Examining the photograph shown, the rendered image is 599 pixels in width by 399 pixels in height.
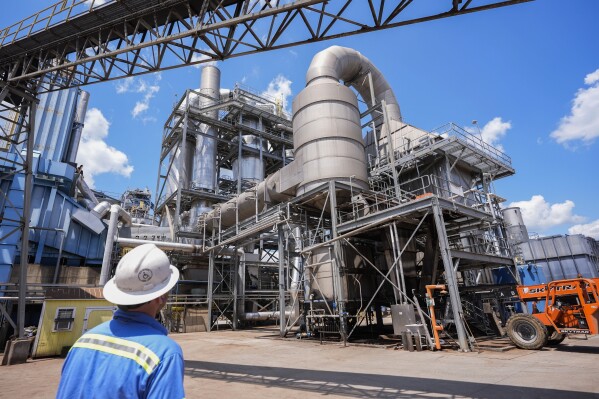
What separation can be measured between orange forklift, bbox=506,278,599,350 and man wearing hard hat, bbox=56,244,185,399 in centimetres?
1036

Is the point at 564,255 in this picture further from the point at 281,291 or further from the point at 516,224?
the point at 281,291

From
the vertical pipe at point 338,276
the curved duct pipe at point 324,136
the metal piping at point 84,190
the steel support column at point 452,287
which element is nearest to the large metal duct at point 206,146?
the metal piping at point 84,190

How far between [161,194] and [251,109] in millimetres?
11358

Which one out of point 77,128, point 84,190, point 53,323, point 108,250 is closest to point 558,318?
point 53,323

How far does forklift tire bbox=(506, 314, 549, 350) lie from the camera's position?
8656 mm

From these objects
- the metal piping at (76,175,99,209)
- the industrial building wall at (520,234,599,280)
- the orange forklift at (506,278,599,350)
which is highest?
the metal piping at (76,175,99,209)

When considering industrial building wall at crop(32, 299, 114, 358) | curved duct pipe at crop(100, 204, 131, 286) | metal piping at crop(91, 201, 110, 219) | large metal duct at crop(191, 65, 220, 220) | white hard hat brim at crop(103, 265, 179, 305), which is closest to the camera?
white hard hat brim at crop(103, 265, 179, 305)

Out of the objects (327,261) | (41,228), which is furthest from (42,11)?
(327,261)

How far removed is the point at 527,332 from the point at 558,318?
2.93ft

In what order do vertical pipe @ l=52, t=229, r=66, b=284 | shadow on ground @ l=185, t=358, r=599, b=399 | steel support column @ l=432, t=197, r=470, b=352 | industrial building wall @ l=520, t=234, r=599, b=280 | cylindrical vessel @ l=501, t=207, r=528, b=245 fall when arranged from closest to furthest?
shadow on ground @ l=185, t=358, r=599, b=399
steel support column @ l=432, t=197, r=470, b=352
vertical pipe @ l=52, t=229, r=66, b=284
industrial building wall @ l=520, t=234, r=599, b=280
cylindrical vessel @ l=501, t=207, r=528, b=245

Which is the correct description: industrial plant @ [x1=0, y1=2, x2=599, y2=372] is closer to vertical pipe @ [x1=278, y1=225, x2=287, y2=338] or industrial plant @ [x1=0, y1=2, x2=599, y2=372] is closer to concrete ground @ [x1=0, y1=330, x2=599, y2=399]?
vertical pipe @ [x1=278, y1=225, x2=287, y2=338]

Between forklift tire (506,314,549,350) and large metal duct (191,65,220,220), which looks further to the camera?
large metal duct (191,65,220,220)

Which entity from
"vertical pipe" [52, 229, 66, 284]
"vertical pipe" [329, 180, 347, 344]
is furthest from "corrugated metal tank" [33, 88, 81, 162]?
"vertical pipe" [329, 180, 347, 344]

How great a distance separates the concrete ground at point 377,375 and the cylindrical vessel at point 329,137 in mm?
6902
